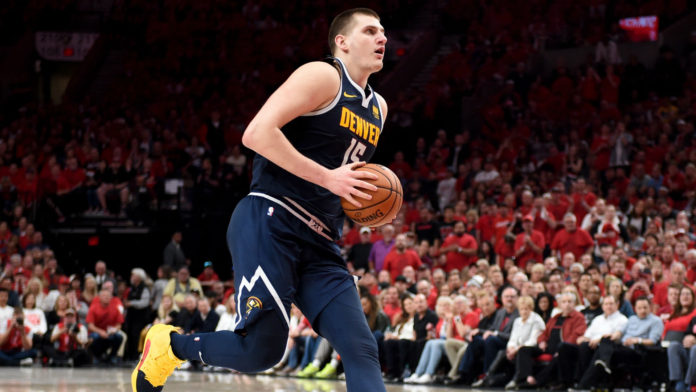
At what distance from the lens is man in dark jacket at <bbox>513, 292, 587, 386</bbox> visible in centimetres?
1167

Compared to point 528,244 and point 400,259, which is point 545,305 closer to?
point 528,244

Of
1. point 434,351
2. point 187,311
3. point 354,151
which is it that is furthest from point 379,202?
point 187,311

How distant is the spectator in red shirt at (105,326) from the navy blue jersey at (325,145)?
11.8 meters

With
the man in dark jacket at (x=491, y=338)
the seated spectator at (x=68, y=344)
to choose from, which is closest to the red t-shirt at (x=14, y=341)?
the seated spectator at (x=68, y=344)

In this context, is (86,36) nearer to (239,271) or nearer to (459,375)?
(459,375)

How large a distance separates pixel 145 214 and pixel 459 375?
831cm

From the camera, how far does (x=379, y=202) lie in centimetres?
457

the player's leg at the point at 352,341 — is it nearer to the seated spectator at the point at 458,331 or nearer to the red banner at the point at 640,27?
the seated spectator at the point at 458,331

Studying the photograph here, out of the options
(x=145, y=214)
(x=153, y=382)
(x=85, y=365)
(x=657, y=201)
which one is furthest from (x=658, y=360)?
(x=145, y=214)

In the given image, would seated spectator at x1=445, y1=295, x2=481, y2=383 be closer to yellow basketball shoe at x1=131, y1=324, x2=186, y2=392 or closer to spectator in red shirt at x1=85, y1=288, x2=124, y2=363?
spectator in red shirt at x1=85, y1=288, x2=124, y2=363

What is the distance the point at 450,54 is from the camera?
2328 centimetres

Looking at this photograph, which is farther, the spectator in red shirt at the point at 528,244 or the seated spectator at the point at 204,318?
the seated spectator at the point at 204,318

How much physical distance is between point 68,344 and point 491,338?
277 inches

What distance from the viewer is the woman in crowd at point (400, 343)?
43.2 feet
